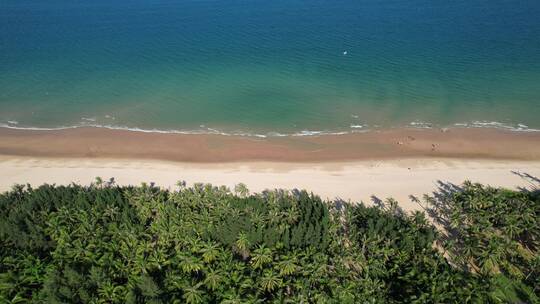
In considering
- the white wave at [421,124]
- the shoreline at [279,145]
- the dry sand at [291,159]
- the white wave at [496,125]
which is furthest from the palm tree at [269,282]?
the white wave at [496,125]

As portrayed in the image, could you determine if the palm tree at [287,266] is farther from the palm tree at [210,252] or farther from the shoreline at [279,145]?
the shoreline at [279,145]

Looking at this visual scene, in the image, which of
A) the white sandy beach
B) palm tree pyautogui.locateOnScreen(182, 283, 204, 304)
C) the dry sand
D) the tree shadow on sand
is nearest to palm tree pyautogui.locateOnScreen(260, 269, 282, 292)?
palm tree pyautogui.locateOnScreen(182, 283, 204, 304)

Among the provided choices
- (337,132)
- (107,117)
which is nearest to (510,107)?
(337,132)

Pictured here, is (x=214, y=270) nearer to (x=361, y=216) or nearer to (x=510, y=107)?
(x=361, y=216)

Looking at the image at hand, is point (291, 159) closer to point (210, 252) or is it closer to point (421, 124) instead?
point (210, 252)

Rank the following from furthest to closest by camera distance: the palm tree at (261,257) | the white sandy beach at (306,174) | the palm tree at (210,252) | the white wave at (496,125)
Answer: the white wave at (496,125) < the white sandy beach at (306,174) < the palm tree at (261,257) < the palm tree at (210,252)

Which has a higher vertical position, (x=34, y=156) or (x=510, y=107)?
(x=510, y=107)
